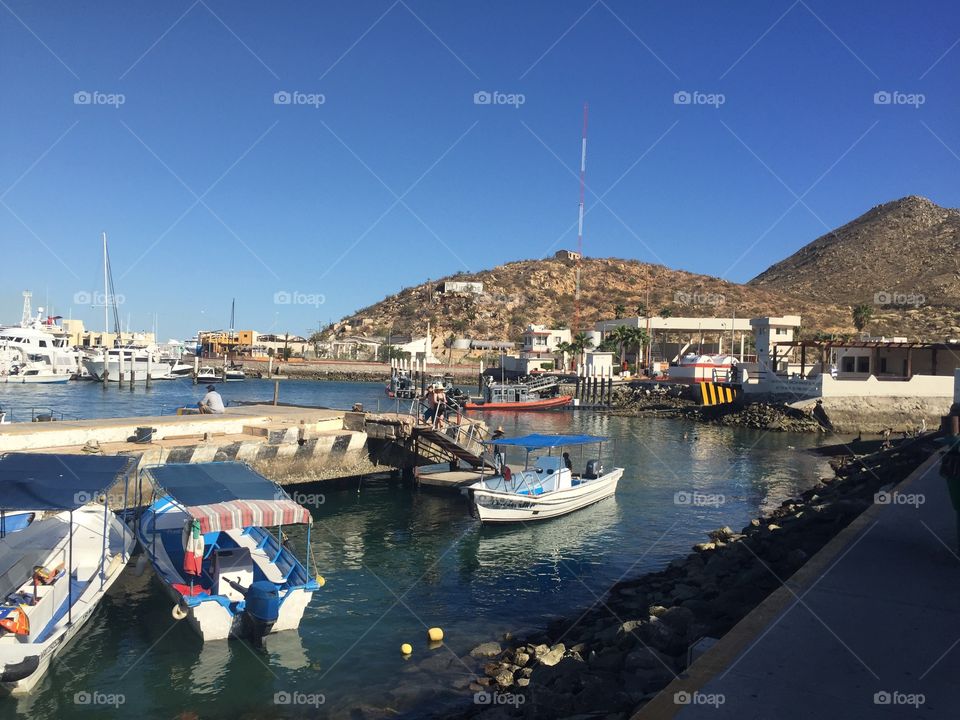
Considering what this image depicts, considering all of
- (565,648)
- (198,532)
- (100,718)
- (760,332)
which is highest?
(760,332)

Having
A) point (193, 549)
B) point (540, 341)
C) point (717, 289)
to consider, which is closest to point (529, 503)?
point (193, 549)

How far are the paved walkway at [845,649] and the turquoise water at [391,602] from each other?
5598 mm

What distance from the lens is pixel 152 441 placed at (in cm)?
2453

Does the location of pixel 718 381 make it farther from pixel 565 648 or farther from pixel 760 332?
pixel 565 648

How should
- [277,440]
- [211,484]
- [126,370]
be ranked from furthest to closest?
[126,370]
[277,440]
[211,484]

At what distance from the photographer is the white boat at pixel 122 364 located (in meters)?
95.6

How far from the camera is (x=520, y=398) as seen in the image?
73.9 m

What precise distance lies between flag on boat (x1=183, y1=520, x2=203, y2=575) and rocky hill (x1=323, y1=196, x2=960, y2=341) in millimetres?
114375

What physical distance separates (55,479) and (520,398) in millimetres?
60579

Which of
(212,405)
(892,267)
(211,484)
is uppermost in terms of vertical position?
(892,267)

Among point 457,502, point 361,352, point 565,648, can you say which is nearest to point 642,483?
point 457,502

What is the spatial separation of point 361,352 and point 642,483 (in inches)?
4604

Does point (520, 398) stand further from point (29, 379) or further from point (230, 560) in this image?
point (29, 379)

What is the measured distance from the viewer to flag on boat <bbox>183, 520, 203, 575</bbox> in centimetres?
1471
